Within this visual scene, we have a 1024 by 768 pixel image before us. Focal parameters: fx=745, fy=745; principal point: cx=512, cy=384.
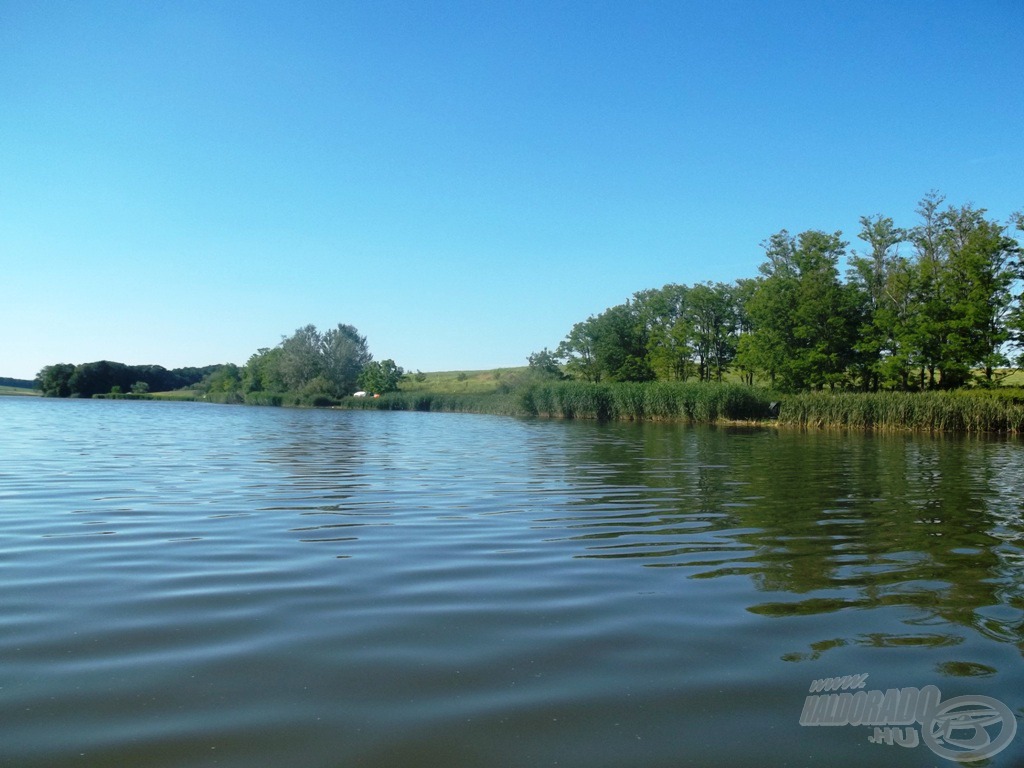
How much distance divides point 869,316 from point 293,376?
6025 centimetres

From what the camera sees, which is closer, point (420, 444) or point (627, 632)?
point (627, 632)

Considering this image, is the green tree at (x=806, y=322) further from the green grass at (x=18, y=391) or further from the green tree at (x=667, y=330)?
the green grass at (x=18, y=391)

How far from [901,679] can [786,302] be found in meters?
51.1

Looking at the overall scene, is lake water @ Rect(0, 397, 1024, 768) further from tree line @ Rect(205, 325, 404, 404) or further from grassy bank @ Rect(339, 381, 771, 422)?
tree line @ Rect(205, 325, 404, 404)

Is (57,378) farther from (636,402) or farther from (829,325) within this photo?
(829,325)

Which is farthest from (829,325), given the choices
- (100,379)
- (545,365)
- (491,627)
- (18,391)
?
(18,391)

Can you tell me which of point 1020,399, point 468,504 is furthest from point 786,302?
point 468,504

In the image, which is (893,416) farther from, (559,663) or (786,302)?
(559,663)

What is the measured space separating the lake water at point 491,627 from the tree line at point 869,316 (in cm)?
3758

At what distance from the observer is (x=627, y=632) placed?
4.19 metres

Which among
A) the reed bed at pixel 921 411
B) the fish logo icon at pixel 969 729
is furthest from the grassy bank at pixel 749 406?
the fish logo icon at pixel 969 729

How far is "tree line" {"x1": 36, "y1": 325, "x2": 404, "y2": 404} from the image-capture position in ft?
271

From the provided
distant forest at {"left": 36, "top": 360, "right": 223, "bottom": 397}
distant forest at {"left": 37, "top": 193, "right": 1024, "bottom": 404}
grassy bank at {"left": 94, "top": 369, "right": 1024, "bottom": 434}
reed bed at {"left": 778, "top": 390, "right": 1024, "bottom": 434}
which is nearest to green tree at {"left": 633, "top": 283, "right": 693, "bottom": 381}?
distant forest at {"left": 37, "top": 193, "right": 1024, "bottom": 404}

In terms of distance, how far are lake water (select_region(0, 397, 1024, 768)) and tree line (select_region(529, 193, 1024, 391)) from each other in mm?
37585
